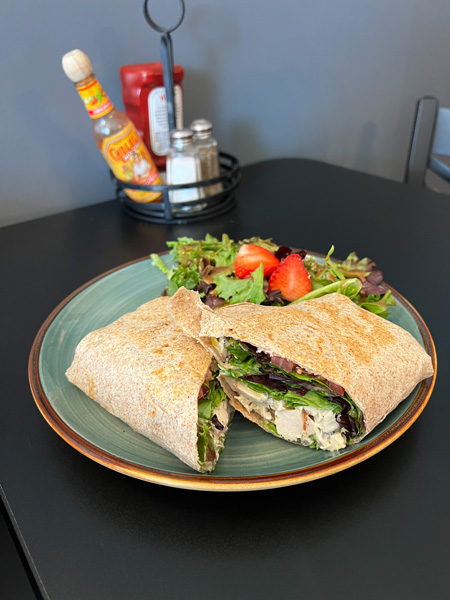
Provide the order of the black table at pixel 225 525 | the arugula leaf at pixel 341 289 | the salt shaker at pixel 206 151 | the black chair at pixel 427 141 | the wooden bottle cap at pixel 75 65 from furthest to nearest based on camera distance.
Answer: the black chair at pixel 427 141
the salt shaker at pixel 206 151
the wooden bottle cap at pixel 75 65
the arugula leaf at pixel 341 289
the black table at pixel 225 525

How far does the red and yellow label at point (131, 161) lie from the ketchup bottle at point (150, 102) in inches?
4.5

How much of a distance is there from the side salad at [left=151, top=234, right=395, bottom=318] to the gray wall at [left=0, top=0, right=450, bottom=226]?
2.36ft

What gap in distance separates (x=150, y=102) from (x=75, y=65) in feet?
1.19

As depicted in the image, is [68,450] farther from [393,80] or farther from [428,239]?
[393,80]

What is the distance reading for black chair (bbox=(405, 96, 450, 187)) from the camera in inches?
90.7

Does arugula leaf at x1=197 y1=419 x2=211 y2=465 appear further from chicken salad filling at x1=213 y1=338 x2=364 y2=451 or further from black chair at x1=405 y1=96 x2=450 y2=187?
black chair at x1=405 y1=96 x2=450 y2=187

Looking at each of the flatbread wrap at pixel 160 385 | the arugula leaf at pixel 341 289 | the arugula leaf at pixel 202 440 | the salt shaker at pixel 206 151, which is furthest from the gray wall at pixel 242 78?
the arugula leaf at pixel 202 440

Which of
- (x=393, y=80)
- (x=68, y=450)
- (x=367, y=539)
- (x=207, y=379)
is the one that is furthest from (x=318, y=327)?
(x=393, y=80)

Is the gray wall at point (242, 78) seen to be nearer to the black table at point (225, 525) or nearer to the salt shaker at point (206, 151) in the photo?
the salt shaker at point (206, 151)

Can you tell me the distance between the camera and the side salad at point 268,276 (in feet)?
3.71

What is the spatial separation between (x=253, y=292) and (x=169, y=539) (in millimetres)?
557

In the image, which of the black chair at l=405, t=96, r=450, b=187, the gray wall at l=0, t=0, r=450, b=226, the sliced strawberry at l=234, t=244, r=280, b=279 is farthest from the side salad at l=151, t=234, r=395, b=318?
the black chair at l=405, t=96, r=450, b=187

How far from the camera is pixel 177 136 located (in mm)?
1563

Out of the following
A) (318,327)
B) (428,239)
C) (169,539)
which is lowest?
(428,239)
